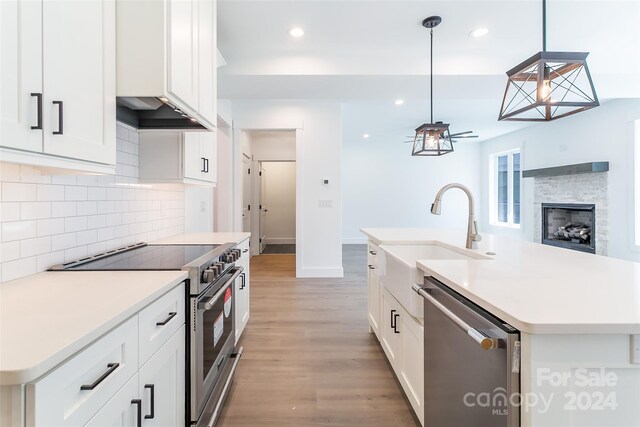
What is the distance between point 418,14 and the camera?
248 cm

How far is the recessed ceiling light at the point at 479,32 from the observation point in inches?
106

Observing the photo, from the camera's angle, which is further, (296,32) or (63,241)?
(296,32)

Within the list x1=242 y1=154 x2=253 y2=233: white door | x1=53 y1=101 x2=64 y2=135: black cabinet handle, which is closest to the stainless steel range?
x1=53 y1=101 x2=64 y2=135: black cabinet handle

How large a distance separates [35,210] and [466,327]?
1.73m

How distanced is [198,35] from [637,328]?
85.3 inches

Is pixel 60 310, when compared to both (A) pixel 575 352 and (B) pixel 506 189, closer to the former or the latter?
(A) pixel 575 352

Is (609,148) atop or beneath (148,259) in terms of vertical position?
atop

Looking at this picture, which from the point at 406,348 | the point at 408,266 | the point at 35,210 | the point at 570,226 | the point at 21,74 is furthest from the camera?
the point at 570,226

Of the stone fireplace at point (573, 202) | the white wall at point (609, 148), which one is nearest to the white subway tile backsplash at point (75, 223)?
the white wall at point (609, 148)

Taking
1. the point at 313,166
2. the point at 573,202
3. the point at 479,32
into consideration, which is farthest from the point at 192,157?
the point at 573,202

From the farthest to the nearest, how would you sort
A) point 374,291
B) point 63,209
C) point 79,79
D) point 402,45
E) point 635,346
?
1. point 402,45
2. point 374,291
3. point 63,209
4. point 79,79
5. point 635,346

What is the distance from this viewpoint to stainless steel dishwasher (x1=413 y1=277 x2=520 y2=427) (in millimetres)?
818

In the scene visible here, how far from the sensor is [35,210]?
1.28 metres

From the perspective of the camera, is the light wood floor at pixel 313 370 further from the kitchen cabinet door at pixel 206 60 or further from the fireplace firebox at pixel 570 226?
the fireplace firebox at pixel 570 226
